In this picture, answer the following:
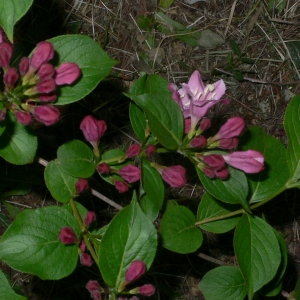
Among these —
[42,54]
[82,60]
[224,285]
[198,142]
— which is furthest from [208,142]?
[224,285]

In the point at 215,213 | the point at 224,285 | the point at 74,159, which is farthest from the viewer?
the point at 224,285

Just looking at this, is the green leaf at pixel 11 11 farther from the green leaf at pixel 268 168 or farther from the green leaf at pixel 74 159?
the green leaf at pixel 268 168

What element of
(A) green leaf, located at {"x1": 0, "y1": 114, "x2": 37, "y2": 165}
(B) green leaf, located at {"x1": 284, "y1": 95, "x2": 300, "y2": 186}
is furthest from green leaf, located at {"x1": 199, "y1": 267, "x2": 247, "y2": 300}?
(A) green leaf, located at {"x1": 0, "y1": 114, "x2": 37, "y2": 165}

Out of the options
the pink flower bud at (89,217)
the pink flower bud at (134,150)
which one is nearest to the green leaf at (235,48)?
A: the pink flower bud at (134,150)

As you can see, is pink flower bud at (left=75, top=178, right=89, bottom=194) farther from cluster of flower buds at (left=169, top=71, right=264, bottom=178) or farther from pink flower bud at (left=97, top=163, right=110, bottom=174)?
cluster of flower buds at (left=169, top=71, right=264, bottom=178)

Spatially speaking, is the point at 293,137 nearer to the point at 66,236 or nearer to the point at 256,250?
the point at 256,250
